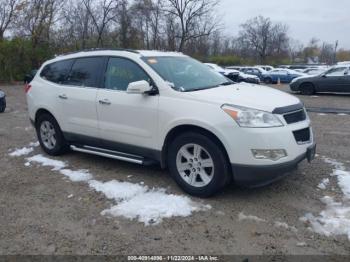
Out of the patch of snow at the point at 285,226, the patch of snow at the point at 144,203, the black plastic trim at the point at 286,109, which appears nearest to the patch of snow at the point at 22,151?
the patch of snow at the point at 144,203

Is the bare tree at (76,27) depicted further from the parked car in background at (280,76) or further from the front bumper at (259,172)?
the front bumper at (259,172)

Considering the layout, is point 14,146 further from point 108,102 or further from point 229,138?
point 229,138

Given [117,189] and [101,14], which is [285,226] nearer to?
[117,189]

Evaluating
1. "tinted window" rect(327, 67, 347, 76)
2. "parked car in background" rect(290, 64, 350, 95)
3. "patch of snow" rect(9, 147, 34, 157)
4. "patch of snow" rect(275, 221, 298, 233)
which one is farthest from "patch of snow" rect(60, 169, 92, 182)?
"tinted window" rect(327, 67, 347, 76)

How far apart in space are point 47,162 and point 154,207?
2.64 metres

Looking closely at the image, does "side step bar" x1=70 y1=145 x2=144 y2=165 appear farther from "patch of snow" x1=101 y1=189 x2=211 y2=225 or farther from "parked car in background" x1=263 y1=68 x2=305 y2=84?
"parked car in background" x1=263 y1=68 x2=305 y2=84

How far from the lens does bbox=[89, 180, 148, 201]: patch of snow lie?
15.3 ft

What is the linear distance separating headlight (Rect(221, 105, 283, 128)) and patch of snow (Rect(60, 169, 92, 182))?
2.35 metres

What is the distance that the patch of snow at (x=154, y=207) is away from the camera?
13.5ft

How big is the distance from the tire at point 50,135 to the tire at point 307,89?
A: 14089 mm

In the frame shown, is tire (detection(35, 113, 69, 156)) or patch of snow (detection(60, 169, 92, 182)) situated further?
tire (detection(35, 113, 69, 156))

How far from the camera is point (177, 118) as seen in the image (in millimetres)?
4523

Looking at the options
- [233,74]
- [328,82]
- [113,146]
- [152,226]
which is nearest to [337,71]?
[328,82]

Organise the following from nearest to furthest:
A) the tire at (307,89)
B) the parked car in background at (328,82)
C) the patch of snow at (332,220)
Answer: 1. the patch of snow at (332,220)
2. the parked car in background at (328,82)
3. the tire at (307,89)
